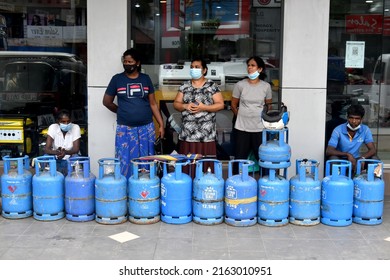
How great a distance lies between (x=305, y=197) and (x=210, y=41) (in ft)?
9.34

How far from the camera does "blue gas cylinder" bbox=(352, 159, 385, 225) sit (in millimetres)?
6156

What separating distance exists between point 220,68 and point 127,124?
1717mm

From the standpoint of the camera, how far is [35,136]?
26.2 ft

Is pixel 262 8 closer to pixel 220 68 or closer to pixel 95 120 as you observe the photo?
pixel 220 68

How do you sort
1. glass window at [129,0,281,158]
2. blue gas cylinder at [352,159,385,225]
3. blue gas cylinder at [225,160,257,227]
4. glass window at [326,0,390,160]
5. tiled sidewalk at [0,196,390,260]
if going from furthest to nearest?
1. glass window at [129,0,281,158]
2. glass window at [326,0,390,160]
3. blue gas cylinder at [352,159,385,225]
4. blue gas cylinder at [225,160,257,227]
5. tiled sidewalk at [0,196,390,260]

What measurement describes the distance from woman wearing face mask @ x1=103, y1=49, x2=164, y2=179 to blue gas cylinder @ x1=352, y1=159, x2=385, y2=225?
2525 mm

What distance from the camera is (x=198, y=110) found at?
6.75 meters

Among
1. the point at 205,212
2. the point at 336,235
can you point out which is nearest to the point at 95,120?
the point at 205,212

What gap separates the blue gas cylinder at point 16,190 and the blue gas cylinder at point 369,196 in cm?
365

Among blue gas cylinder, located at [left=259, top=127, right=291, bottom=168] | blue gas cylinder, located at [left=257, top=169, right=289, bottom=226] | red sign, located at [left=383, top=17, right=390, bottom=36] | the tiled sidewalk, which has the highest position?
red sign, located at [left=383, top=17, right=390, bottom=36]

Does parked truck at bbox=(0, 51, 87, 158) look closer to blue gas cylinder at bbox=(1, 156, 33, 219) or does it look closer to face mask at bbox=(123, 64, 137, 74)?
face mask at bbox=(123, 64, 137, 74)

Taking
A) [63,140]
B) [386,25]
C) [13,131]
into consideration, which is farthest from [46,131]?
[386,25]

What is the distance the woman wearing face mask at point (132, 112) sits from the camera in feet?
22.7

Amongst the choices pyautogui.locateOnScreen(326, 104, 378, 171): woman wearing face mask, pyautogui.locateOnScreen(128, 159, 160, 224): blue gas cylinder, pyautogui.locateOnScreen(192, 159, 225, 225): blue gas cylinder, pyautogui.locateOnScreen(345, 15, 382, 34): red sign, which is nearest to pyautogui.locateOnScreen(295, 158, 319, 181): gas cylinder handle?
pyautogui.locateOnScreen(326, 104, 378, 171): woman wearing face mask
